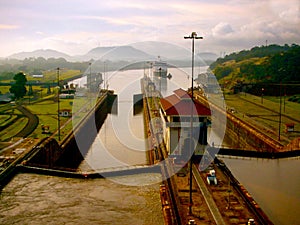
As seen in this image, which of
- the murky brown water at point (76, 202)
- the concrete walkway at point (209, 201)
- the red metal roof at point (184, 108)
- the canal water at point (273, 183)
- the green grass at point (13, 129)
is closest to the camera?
the concrete walkway at point (209, 201)

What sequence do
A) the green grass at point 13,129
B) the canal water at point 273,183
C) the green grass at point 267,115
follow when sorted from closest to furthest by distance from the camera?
the canal water at point 273,183 < the green grass at point 13,129 < the green grass at point 267,115

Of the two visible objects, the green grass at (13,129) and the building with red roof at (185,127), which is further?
the green grass at (13,129)

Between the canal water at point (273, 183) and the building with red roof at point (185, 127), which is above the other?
the building with red roof at point (185, 127)

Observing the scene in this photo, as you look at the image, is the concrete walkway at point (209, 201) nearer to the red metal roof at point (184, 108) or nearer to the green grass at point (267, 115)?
the red metal roof at point (184, 108)

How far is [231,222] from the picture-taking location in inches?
177

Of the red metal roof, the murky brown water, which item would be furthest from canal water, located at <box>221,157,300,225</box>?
the murky brown water

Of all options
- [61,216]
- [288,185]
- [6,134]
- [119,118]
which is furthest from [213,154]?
[119,118]

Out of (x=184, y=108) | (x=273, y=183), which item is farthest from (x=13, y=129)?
(x=273, y=183)

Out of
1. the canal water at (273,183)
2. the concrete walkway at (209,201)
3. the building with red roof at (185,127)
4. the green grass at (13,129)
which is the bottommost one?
the canal water at (273,183)

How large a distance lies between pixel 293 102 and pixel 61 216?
15.5m

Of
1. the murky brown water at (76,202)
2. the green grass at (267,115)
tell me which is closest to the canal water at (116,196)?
the murky brown water at (76,202)

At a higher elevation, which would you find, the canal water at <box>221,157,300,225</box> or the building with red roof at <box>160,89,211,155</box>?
the building with red roof at <box>160,89,211,155</box>

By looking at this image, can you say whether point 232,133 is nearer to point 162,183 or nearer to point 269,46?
point 162,183

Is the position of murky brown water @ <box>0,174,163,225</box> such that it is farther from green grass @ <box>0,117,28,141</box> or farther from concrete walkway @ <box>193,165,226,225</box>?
green grass @ <box>0,117,28,141</box>
